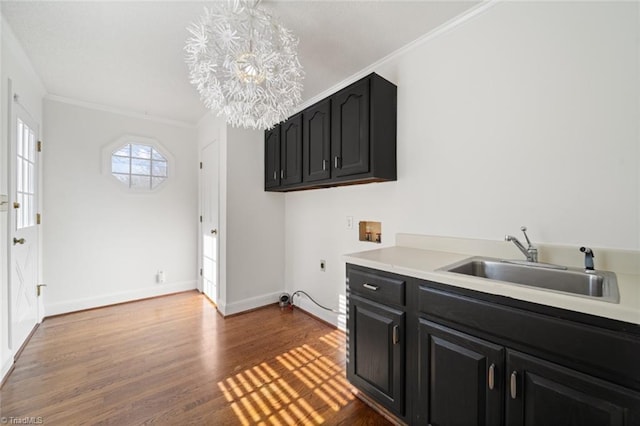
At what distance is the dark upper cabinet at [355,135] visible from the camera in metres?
1.92

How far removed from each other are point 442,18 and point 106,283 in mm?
4375

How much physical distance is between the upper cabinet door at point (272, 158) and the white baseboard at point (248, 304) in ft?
4.54

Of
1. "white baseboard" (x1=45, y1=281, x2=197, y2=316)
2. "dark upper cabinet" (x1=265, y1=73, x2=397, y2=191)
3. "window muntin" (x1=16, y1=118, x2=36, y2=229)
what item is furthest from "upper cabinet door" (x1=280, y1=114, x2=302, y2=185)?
"white baseboard" (x1=45, y1=281, x2=197, y2=316)

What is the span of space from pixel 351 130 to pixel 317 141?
43 centimetres

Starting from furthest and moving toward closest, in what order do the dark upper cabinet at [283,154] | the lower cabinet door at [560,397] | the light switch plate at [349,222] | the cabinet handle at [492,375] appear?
the dark upper cabinet at [283,154]
the light switch plate at [349,222]
the cabinet handle at [492,375]
the lower cabinet door at [560,397]

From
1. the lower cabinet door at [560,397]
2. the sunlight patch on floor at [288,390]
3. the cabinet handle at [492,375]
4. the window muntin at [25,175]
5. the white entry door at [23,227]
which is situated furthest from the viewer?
the window muntin at [25,175]

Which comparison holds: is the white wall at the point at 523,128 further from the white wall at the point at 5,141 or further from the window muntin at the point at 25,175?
the window muntin at the point at 25,175

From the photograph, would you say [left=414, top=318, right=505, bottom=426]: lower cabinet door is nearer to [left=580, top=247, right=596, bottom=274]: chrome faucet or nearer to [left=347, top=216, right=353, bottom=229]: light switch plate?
[left=580, top=247, right=596, bottom=274]: chrome faucet

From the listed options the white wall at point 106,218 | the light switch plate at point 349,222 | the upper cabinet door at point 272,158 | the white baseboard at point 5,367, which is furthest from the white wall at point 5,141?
the light switch plate at point 349,222

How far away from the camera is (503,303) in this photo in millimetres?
1034

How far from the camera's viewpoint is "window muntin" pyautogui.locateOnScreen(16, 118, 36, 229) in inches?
86.4

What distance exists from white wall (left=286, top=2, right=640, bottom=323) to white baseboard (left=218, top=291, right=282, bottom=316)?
1.81 meters

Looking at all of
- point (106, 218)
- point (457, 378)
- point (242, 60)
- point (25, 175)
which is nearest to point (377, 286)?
point (457, 378)

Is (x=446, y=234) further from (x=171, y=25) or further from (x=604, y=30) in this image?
(x=171, y=25)
